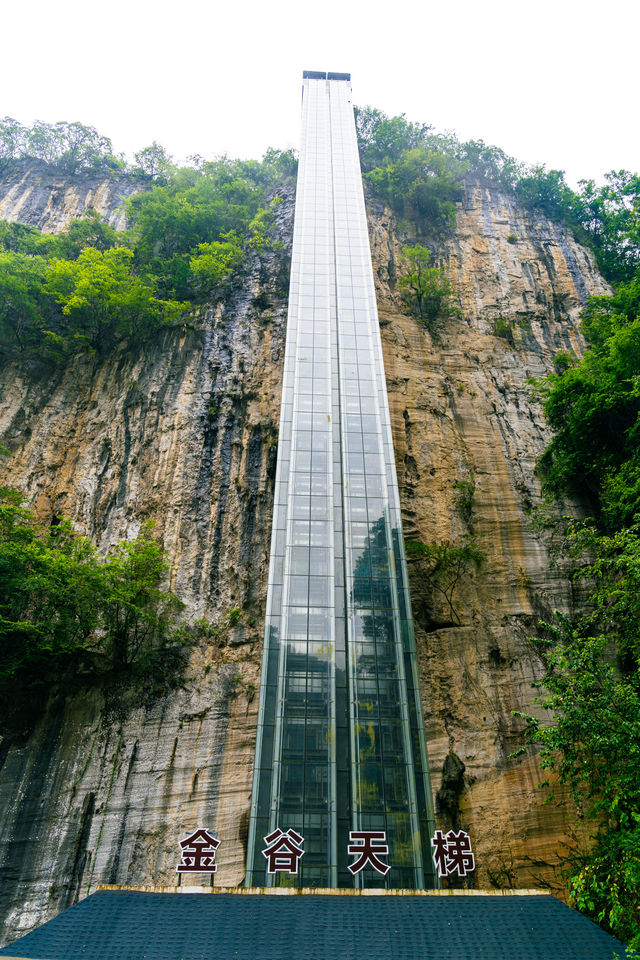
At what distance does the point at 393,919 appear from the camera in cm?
858

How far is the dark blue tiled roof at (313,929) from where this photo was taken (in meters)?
7.86

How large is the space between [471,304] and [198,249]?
11.9 metres

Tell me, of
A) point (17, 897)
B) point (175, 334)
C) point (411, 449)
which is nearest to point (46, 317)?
point (175, 334)

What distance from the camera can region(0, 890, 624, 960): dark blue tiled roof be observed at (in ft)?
25.8

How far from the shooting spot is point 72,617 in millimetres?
14930

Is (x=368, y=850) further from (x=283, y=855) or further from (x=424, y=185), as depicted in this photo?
(x=424, y=185)

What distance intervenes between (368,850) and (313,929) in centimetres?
341

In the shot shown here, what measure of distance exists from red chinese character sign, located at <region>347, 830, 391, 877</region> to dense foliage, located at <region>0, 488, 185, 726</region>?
6460mm

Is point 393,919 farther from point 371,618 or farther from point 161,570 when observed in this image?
point 161,570

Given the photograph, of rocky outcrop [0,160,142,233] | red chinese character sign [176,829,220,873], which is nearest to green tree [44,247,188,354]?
rocky outcrop [0,160,142,233]

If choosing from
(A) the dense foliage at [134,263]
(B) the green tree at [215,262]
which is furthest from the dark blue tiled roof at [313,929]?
(B) the green tree at [215,262]

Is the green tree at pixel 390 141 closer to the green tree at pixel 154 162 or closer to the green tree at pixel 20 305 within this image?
the green tree at pixel 154 162

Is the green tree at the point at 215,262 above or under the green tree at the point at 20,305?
above

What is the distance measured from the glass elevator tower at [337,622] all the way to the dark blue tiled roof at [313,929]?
9.57ft
